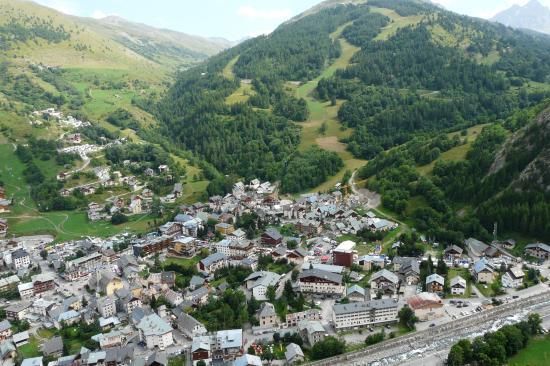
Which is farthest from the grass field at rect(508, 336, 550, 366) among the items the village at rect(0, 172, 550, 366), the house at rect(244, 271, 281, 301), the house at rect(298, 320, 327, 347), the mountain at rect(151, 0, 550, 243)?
the house at rect(244, 271, 281, 301)

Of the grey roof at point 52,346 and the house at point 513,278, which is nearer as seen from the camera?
the grey roof at point 52,346

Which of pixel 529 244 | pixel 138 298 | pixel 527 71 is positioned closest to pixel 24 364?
pixel 138 298

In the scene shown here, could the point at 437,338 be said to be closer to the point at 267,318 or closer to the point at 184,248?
the point at 267,318

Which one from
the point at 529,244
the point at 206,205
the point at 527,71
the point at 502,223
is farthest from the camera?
the point at 527,71

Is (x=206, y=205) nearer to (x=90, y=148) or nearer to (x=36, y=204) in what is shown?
(x=36, y=204)

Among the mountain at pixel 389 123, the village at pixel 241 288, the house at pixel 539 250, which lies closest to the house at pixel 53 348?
the village at pixel 241 288

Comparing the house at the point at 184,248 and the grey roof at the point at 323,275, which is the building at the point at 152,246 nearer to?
the house at the point at 184,248

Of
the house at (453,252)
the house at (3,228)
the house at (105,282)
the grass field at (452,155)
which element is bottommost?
the house at (3,228)
